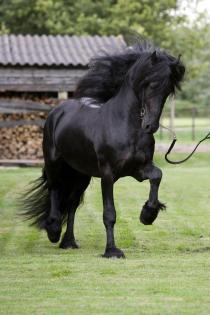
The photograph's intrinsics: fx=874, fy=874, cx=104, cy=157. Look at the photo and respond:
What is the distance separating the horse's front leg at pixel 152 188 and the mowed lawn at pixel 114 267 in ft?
1.42

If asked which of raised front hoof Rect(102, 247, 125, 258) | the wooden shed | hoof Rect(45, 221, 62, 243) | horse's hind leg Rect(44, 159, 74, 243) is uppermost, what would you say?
raised front hoof Rect(102, 247, 125, 258)

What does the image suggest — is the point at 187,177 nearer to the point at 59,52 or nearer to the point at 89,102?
the point at 59,52

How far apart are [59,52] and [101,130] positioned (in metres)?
14.4

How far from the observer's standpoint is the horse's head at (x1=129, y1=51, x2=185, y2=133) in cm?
884

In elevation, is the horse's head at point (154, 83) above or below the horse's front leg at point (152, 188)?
above

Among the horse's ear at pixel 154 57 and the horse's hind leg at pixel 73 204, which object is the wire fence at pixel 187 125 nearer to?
the horse's hind leg at pixel 73 204

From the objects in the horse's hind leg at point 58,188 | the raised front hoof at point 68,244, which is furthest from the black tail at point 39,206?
the raised front hoof at point 68,244

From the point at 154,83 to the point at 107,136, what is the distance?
0.81 meters

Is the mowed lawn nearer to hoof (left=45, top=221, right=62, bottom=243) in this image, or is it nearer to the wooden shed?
hoof (left=45, top=221, right=62, bottom=243)

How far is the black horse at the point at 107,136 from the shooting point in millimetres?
9008

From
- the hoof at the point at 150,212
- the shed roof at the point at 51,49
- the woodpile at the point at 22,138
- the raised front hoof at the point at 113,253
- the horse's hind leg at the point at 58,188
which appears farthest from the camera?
the shed roof at the point at 51,49

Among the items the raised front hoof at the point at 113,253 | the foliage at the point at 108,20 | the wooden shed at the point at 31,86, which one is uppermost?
the raised front hoof at the point at 113,253

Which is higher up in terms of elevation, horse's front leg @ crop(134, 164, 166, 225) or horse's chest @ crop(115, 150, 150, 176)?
horse's chest @ crop(115, 150, 150, 176)

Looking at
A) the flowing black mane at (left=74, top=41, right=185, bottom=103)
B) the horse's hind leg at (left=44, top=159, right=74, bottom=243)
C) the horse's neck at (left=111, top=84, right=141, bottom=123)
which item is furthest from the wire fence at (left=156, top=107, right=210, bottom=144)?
the horse's neck at (left=111, top=84, right=141, bottom=123)
